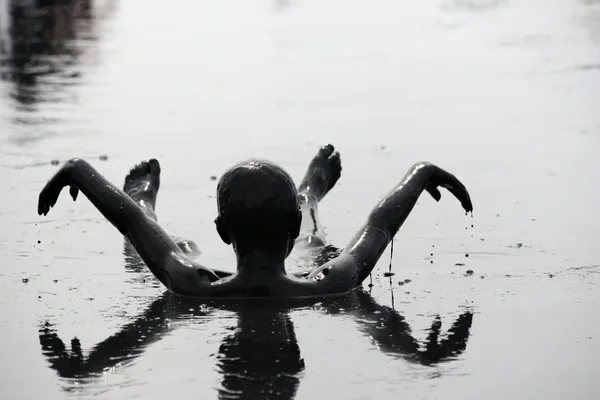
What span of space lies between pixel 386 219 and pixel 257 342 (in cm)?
137

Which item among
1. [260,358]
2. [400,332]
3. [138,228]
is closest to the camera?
[260,358]

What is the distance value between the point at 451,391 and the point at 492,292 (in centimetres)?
167

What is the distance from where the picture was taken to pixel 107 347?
5.71 metres

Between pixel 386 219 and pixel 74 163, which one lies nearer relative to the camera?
pixel 74 163

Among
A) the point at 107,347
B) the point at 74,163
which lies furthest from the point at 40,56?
the point at 107,347

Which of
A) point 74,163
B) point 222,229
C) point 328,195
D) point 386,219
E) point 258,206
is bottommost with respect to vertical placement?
point 328,195

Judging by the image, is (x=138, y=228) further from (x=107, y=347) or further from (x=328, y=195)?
(x=328, y=195)

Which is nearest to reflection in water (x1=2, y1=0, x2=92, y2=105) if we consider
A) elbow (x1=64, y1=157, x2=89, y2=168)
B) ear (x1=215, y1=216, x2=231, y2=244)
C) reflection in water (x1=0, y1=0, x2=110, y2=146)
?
reflection in water (x1=0, y1=0, x2=110, y2=146)

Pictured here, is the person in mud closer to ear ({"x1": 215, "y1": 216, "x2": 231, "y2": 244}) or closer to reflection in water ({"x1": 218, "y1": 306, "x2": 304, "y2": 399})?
ear ({"x1": 215, "y1": 216, "x2": 231, "y2": 244})

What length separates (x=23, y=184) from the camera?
31.1ft

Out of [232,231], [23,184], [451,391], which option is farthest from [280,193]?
[23,184]

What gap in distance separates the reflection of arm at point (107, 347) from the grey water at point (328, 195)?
0.02 m

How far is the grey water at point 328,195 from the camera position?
17.9 feet

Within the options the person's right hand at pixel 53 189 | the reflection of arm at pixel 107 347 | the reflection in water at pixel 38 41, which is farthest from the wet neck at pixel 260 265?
the reflection in water at pixel 38 41
